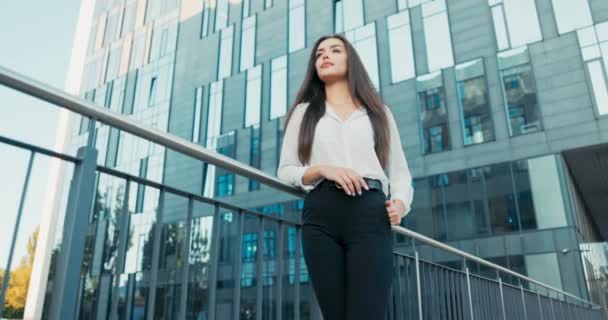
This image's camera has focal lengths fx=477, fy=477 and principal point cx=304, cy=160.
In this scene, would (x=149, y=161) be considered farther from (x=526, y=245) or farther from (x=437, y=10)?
(x=526, y=245)

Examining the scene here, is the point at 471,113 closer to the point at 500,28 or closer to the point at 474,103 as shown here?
the point at 474,103

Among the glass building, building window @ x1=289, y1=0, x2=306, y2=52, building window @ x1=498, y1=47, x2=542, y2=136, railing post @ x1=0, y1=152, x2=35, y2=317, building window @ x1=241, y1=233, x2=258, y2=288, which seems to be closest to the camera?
railing post @ x1=0, y1=152, x2=35, y2=317

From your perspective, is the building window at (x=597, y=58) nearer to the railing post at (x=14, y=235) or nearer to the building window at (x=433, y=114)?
the building window at (x=433, y=114)

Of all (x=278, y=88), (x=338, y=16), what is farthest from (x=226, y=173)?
(x=338, y=16)

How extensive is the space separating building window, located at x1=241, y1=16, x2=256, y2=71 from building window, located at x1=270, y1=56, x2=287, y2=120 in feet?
5.09

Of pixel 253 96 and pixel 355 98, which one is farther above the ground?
pixel 253 96

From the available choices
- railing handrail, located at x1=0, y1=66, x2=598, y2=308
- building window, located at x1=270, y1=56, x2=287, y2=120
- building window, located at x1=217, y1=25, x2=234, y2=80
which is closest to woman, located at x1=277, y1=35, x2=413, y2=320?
railing handrail, located at x1=0, y1=66, x2=598, y2=308

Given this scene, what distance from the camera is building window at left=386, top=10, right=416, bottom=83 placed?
19.2 m

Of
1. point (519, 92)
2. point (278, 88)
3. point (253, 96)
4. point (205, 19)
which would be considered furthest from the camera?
point (205, 19)

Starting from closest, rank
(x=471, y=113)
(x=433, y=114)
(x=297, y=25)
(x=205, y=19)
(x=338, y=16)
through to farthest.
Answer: (x=471, y=113)
(x=433, y=114)
(x=338, y=16)
(x=297, y=25)
(x=205, y=19)

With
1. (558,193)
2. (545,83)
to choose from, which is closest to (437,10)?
(545,83)

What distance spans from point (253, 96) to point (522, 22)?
39.9ft

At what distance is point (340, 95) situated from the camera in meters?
2.35

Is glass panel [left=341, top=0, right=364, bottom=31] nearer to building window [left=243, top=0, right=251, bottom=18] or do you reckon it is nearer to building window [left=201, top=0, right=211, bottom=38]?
building window [left=243, top=0, right=251, bottom=18]
